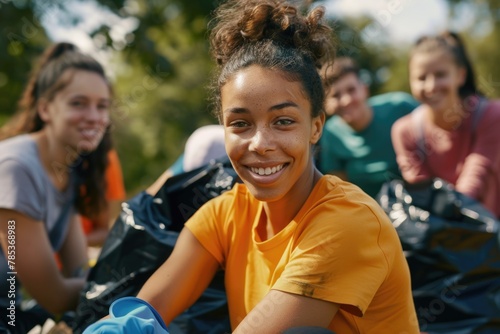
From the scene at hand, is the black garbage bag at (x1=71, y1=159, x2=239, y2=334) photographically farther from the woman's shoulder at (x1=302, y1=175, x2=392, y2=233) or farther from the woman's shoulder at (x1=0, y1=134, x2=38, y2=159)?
the woman's shoulder at (x1=302, y1=175, x2=392, y2=233)

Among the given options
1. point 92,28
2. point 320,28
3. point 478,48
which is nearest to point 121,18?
point 92,28

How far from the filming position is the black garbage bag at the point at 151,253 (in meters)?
2.44

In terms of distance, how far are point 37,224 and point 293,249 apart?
1317 millimetres

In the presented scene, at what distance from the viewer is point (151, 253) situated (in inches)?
95.7

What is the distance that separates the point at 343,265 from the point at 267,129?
1.26ft

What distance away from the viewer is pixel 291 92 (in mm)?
1767

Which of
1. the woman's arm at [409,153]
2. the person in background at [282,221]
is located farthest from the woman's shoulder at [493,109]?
the person in background at [282,221]

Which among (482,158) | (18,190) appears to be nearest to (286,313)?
(18,190)

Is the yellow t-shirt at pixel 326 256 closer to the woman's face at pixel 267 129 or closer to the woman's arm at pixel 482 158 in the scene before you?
the woman's face at pixel 267 129

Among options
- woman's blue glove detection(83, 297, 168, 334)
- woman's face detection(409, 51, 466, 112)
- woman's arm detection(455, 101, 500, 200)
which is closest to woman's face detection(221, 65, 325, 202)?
woman's blue glove detection(83, 297, 168, 334)

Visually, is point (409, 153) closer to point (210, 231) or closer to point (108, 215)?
point (108, 215)

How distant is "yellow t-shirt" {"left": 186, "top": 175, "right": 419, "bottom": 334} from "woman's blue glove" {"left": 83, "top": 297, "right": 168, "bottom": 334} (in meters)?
0.27

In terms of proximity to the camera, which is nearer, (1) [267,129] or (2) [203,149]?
(1) [267,129]

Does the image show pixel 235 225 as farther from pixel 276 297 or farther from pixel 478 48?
pixel 478 48
